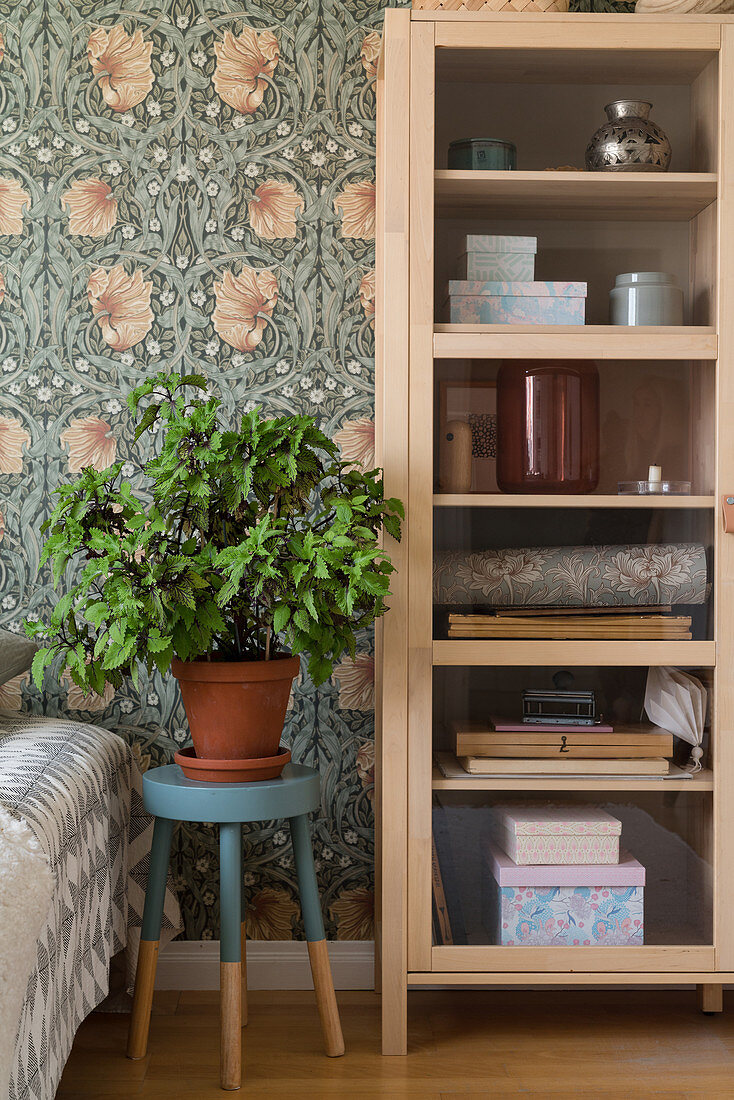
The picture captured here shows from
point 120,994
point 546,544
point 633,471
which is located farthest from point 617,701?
point 120,994

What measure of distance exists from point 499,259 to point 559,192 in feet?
0.55

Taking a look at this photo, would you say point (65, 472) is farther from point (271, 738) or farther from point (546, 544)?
point (546, 544)

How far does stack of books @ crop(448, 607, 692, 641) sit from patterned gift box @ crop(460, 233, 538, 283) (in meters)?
0.62

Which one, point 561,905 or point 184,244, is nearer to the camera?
point 561,905

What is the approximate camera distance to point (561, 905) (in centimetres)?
177

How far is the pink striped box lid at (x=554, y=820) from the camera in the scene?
1.77 m

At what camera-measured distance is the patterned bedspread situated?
1382mm

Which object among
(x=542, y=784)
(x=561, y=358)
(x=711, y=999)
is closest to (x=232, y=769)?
(x=542, y=784)

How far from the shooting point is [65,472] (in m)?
2.13

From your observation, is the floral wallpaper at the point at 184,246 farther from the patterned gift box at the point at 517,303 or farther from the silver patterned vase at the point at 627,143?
the silver patterned vase at the point at 627,143

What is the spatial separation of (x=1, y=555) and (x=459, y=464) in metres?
1.06

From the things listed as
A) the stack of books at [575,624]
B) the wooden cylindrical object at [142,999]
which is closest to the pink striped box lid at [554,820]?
the stack of books at [575,624]

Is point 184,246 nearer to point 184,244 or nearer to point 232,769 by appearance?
point 184,244

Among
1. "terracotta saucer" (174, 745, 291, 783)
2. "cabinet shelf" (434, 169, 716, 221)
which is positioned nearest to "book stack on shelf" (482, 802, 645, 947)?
"terracotta saucer" (174, 745, 291, 783)
